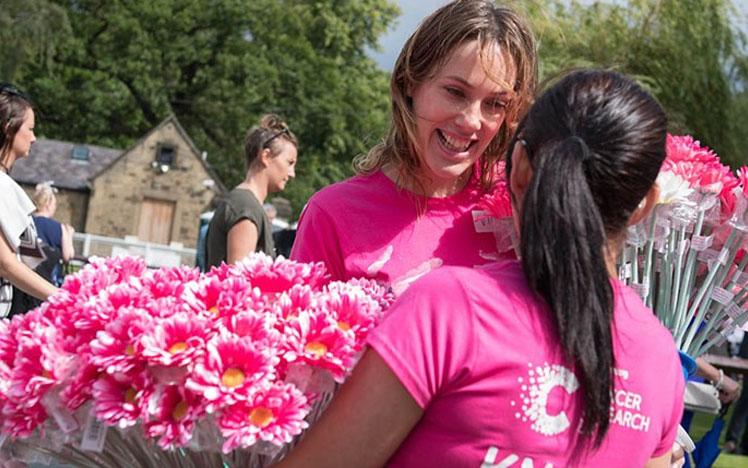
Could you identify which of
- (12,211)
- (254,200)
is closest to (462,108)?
(12,211)

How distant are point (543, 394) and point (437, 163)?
1.04m

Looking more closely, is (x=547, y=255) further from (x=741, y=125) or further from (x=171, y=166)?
(x=171, y=166)

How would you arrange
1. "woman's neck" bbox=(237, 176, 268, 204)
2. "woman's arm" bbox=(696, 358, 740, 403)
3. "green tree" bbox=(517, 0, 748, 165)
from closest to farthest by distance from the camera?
"woman's arm" bbox=(696, 358, 740, 403) → "woman's neck" bbox=(237, 176, 268, 204) → "green tree" bbox=(517, 0, 748, 165)

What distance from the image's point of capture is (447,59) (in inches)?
102

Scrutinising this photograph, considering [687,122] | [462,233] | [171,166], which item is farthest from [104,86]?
[462,233]

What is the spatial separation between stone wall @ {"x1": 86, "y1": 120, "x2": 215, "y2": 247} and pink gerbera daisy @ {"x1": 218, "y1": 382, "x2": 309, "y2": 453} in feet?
163

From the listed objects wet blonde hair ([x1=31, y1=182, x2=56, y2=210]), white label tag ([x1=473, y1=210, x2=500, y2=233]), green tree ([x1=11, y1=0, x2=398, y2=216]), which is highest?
white label tag ([x1=473, y1=210, x2=500, y2=233])

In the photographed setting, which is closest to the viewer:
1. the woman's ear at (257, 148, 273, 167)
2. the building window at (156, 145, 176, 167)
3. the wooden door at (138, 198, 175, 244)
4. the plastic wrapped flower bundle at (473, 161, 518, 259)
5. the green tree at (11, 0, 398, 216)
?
the plastic wrapped flower bundle at (473, 161, 518, 259)

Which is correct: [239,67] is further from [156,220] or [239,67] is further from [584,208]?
[584,208]

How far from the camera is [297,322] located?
1701 mm

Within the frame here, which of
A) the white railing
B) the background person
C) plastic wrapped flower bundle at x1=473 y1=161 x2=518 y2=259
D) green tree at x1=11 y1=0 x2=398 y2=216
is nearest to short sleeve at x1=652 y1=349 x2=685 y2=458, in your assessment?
plastic wrapped flower bundle at x1=473 y1=161 x2=518 y2=259

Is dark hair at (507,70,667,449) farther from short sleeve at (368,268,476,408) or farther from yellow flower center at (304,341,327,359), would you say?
yellow flower center at (304,341,327,359)

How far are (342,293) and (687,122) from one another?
50.4 ft

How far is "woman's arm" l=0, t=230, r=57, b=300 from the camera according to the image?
4.63 meters
